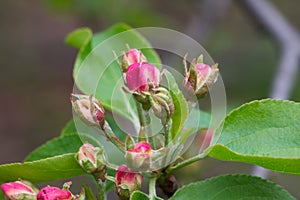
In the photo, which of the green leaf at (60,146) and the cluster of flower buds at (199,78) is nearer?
the cluster of flower buds at (199,78)

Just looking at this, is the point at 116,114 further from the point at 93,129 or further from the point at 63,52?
the point at 63,52

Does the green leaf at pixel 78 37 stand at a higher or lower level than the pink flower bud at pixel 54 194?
higher

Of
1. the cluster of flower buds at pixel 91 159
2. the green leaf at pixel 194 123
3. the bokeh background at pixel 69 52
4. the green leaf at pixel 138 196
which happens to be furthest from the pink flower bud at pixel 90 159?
the bokeh background at pixel 69 52

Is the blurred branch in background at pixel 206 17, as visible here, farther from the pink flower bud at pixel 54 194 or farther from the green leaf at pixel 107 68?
the pink flower bud at pixel 54 194

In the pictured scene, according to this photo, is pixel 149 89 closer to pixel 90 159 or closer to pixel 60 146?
pixel 90 159

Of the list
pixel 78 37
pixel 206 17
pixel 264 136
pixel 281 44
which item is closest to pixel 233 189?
pixel 264 136

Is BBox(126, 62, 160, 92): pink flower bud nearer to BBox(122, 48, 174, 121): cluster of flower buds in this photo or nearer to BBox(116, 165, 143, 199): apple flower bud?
BBox(122, 48, 174, 121): cluster of flower buds

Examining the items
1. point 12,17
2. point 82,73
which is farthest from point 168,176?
point 12,17
